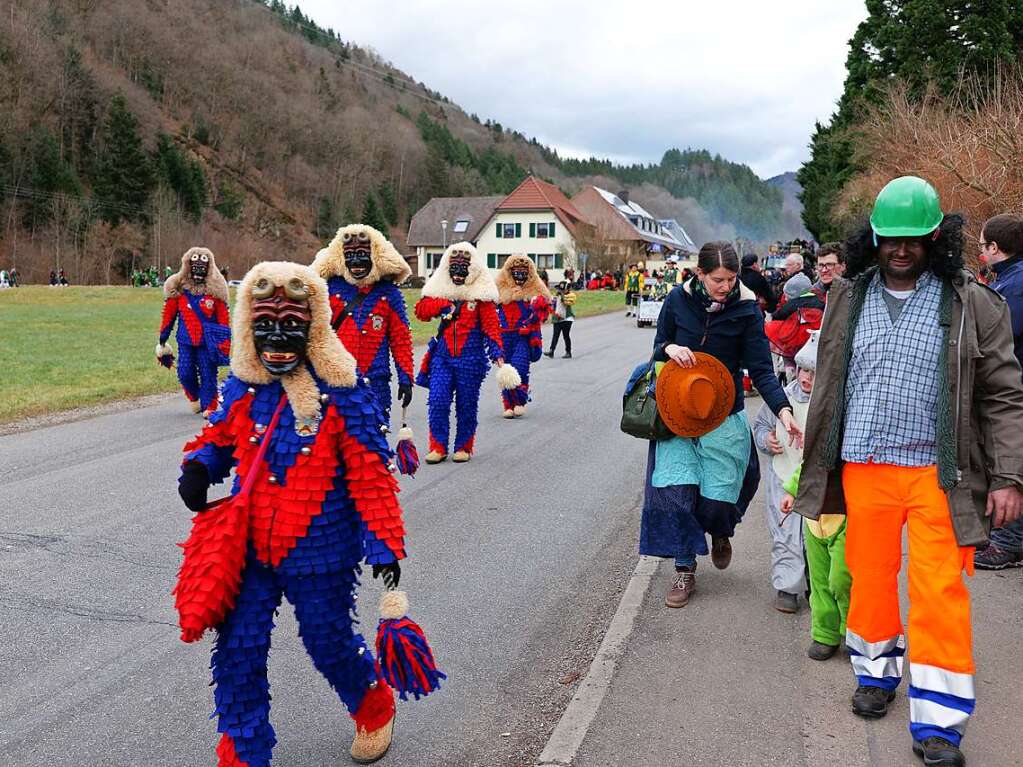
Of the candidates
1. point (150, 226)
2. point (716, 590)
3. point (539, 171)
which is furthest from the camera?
point (539, 171)

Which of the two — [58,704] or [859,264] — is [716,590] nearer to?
[859,264]

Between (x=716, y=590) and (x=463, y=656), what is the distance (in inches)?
66.2

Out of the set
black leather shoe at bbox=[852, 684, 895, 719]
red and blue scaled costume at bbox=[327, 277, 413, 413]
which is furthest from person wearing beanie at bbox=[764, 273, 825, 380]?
red and blue scaled costume at bbox=[327, 277, 413, 413]

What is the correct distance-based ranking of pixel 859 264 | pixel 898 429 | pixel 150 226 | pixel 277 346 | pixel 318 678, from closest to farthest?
pixel 277 346, pixel 898 429, pixel 859 264, pixel 318 678, pixel 150 226

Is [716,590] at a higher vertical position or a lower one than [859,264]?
lower

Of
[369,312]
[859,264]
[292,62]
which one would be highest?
[292,62]

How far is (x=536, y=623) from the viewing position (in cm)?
493

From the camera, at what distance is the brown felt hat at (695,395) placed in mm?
4812

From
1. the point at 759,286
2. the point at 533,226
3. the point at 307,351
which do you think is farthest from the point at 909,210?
the point at 533,226

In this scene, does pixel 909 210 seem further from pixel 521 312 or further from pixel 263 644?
pixel 521 312

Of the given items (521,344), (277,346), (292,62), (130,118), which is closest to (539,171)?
(292,62)

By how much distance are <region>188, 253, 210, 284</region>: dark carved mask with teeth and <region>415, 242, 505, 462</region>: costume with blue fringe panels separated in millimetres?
3036

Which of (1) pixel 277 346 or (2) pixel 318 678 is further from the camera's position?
(2) pixel 318 678

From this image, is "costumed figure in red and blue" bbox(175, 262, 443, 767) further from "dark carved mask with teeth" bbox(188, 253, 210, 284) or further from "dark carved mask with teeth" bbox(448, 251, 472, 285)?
"dark carved mask with teeth" bbox(188, 253, 210, 284)
